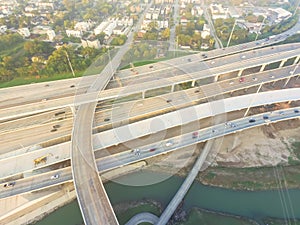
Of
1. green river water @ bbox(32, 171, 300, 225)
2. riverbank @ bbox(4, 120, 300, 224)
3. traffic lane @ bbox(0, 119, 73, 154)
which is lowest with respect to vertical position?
green river water @ bbox(32, 171, 300, 225)

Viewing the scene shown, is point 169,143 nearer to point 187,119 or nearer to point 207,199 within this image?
point 187,119

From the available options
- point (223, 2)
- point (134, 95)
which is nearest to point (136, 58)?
point (134, 95)

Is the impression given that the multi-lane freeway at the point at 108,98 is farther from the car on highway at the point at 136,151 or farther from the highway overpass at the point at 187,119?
the car on highway at the point at 136,151

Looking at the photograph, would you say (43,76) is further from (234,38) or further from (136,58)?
(234,38)

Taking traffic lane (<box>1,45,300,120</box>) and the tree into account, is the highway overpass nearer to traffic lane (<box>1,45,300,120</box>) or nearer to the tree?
traffic lane (<box>1,45,300,120</box>)

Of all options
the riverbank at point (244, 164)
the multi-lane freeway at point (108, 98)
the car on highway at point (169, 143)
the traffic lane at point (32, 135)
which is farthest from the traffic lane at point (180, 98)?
the riverbank at point (244, 164)

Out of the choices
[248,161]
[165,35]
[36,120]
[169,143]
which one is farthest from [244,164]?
[165,35]

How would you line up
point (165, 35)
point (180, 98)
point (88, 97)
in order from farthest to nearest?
point (165, 35)
point (180, 98)
point (88, 97)

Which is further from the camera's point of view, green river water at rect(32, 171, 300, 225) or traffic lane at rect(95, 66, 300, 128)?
traffic lane at rect(95, 66, 300, 128)

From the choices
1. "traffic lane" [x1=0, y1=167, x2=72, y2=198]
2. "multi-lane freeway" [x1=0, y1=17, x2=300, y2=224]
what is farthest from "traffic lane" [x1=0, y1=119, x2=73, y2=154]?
"traffic lane" [x1=0, y1=167, x2=72, y2=198]
